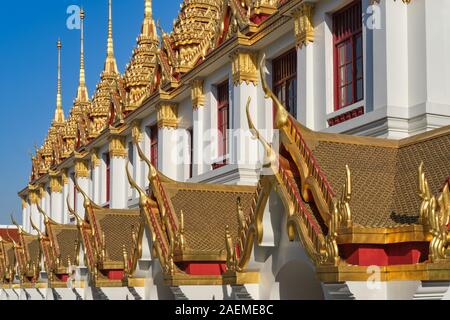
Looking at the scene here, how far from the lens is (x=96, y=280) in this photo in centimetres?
1848

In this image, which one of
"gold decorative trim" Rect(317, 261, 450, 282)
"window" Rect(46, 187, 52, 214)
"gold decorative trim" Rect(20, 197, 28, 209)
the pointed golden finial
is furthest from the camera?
"gold decorative trim" Rect(20, 197, 28, 209)

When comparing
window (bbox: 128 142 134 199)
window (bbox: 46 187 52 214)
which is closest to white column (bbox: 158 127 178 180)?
window (bbox: 128 142 134 199)

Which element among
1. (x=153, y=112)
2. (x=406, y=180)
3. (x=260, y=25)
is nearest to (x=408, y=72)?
(x=406, y=180)

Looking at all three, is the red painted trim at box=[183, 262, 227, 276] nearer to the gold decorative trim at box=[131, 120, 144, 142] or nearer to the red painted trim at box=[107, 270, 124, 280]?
the red painted trim at box=[107, 270, 124, 280]

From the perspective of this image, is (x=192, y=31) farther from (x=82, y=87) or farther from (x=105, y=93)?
(x=82, y=87)

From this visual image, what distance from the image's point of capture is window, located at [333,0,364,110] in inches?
568

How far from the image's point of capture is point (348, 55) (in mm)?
14758

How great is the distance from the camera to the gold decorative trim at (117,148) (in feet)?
89.2

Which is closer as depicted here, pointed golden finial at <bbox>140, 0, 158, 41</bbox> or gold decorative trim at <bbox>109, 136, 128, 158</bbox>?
gold decorative trim at <bbox>109, 136, 128, 158</bbox>

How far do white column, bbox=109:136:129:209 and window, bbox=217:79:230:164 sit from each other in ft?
25.6

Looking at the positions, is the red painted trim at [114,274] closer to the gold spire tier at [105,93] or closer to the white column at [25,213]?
the gold spire tier at [105,93]

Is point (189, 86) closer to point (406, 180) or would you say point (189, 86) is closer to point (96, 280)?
point (96, 280)

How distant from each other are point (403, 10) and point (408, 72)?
1.03 meters

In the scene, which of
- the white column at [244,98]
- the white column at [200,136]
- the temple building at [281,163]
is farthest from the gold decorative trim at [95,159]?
the white column at [244,98]
